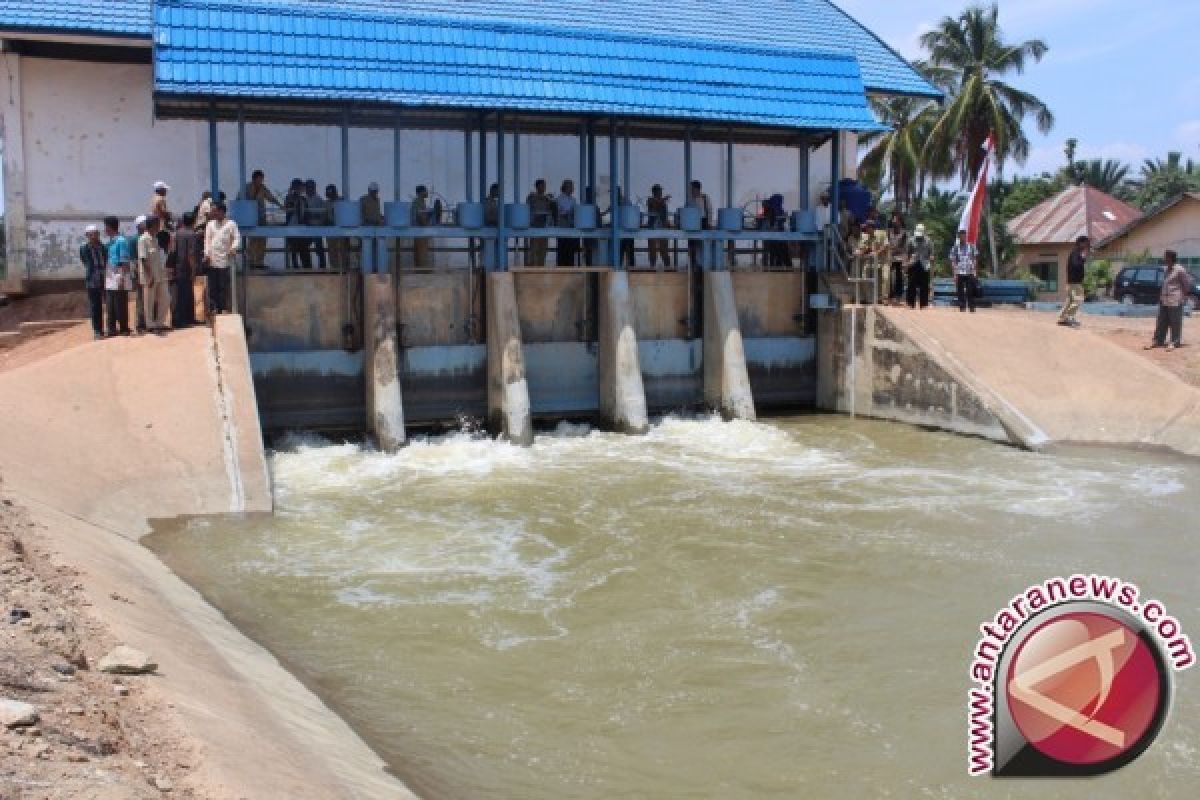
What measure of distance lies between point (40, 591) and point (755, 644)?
4.10 meters

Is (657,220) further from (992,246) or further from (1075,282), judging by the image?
(992,246)

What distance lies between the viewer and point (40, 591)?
5867 millimetres

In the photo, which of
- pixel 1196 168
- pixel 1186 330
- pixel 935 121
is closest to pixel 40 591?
pixel 1186 330

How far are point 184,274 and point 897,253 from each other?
10.1 m

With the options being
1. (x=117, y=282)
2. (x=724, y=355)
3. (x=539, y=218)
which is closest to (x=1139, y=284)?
(x=724, y=355)

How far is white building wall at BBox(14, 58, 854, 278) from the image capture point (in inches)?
669

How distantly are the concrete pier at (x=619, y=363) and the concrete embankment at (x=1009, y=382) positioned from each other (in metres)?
3.37

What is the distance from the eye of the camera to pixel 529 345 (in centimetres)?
1609

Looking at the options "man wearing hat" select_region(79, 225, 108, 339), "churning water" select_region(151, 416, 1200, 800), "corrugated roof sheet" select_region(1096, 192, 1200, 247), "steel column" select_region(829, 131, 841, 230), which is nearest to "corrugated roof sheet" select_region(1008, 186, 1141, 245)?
"corrugated roof sheet" select_region(1096, 192, 1200, 247)

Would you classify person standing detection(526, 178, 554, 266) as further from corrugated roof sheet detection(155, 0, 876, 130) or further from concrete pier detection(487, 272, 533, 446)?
corrugated roof sheet detection(155, 0, 876, 130)

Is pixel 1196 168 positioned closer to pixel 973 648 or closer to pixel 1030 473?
pixel 1030 473

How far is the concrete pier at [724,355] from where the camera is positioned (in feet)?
53.6

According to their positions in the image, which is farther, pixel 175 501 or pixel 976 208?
pixel 976 208

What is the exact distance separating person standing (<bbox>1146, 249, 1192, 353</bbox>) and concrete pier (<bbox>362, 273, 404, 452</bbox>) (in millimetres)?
10634
